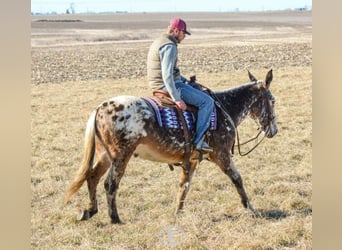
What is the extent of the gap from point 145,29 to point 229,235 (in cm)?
124

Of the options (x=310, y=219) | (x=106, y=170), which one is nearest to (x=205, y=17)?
(x=106, y=170)

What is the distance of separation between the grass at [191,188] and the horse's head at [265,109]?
0.31ft

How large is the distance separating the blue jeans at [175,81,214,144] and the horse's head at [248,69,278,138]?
0.35m

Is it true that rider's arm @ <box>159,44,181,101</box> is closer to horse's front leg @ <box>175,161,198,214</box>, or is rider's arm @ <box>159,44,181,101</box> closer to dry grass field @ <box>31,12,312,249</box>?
dry grass field @ <box>31,12,312,249</box>

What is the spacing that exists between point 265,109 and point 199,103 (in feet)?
1.53

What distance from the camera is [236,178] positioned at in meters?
3.43

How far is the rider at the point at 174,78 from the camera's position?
3.15 m

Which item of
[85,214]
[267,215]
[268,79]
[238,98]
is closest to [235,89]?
[238,98]

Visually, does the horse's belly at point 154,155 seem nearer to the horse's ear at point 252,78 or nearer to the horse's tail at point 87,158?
the horse's tail at point 87,158

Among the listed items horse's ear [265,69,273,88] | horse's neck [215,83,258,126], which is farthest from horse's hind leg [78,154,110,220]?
horse's ear [265,69,273,88]

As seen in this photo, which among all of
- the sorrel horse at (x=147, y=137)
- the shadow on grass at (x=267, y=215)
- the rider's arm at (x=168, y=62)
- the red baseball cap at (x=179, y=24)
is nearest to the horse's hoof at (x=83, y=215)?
the sorrel horse at (x=147, y=137)

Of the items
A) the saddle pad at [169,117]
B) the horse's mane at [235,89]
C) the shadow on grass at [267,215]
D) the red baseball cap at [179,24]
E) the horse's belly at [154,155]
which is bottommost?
the shadow on grass at [267,215]

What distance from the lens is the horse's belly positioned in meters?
3.27

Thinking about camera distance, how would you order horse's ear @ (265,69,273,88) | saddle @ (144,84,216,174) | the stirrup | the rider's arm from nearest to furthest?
the rider's arm
saddle @ (144,84,216,174)
the stirrup
horse's ear @ (265,69,273,88)
